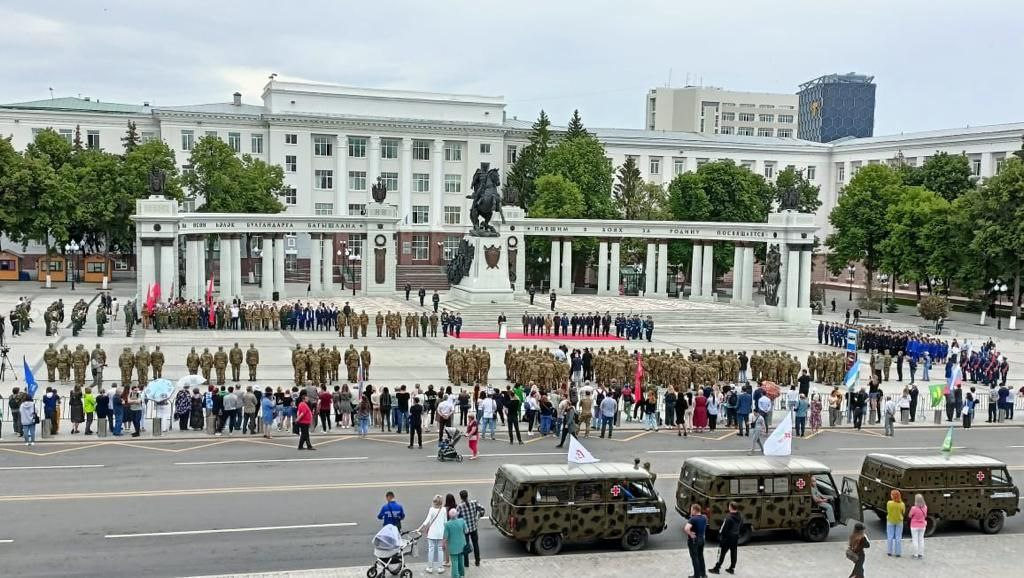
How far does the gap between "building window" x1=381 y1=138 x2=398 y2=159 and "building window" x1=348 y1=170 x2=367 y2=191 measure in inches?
95.1

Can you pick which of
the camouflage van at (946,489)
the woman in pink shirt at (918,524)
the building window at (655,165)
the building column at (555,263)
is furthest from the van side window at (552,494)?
the building window at (655,165)

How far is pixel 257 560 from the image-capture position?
14.9 meters

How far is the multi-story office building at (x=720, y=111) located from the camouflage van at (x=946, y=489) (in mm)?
130082

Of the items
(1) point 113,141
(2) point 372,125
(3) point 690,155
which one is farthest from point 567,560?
(3) point 690,155

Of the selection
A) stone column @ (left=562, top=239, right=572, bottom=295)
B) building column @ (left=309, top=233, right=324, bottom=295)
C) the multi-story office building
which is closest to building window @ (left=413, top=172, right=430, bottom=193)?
stone column @ (left=562, top=239, right=572, bottom=295)

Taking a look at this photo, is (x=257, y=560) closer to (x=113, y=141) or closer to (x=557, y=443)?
(x=557, y=443)

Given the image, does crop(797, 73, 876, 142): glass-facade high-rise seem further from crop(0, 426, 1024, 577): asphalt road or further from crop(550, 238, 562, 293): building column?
crop(0, 426, 1024, 577): asphalt road

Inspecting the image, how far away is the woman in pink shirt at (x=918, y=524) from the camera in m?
16.1

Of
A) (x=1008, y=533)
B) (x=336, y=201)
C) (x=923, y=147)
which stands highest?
(x=923, y=147)

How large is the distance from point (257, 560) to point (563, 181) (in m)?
59.9

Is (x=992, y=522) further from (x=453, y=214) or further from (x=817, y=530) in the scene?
(x=453, y=214)

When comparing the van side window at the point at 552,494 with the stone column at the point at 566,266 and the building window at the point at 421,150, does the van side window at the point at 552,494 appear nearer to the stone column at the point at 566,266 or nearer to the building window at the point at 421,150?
the stone column at the point at 566,266

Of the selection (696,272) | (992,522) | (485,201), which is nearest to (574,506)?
(992,522)

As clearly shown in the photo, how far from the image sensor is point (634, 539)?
16.2m
